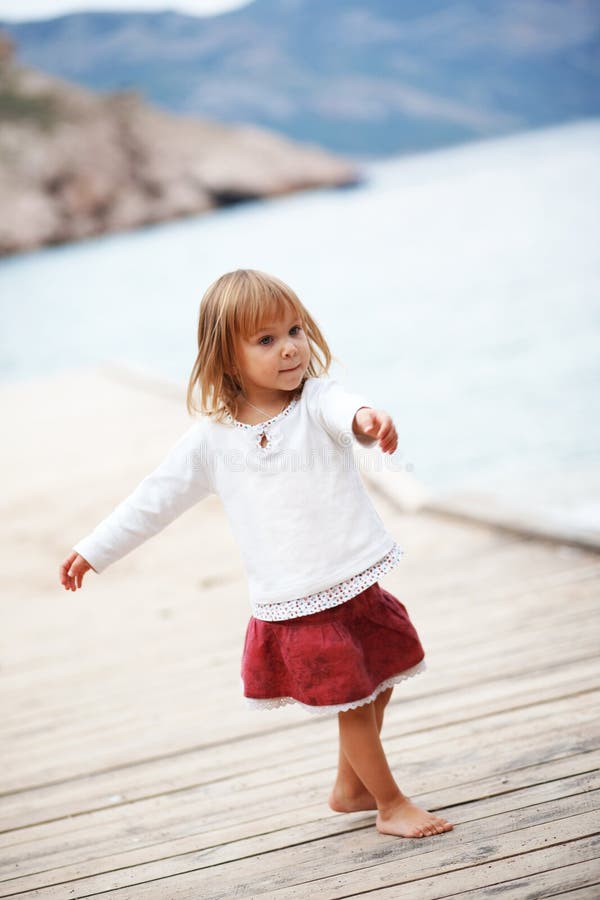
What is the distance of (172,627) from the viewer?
13.5 ft

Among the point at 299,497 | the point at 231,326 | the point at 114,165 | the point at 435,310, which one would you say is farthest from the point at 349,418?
the point at 114,165

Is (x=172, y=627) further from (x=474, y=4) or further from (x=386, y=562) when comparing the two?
(x=474, y=4)

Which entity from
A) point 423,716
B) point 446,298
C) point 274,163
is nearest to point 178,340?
point 446,298

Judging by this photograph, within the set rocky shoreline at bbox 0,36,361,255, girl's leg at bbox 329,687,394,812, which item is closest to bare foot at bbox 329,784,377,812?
girl's leg at bbox 329,687,394,812

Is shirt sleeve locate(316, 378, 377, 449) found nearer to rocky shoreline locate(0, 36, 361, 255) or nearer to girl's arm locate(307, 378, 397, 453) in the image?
girl's arm locate(307, 378, 397, 453)

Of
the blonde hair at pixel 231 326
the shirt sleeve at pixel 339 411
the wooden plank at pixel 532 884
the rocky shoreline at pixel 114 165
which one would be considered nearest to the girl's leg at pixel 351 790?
the wooden plank at pixel 532 884

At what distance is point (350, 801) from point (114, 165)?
7060 cm

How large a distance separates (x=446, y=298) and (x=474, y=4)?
139 meters

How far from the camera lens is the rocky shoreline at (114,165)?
2474 inches

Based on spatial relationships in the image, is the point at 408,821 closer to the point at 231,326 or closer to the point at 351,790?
the point at 351,790

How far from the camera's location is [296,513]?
6.68 ft

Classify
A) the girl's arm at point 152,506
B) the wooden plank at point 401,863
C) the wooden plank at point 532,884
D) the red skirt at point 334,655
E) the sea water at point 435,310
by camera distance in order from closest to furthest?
the wooden plank at point 532,884 < the wooden plank at point 401,863 < the red skirt at point 334,655 < the girl's arm at point 152,506 < the sea water at point 435,310

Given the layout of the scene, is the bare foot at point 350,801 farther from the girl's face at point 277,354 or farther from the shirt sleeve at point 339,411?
the girl's face at point 277,354

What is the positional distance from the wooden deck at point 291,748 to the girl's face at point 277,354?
1024mm
